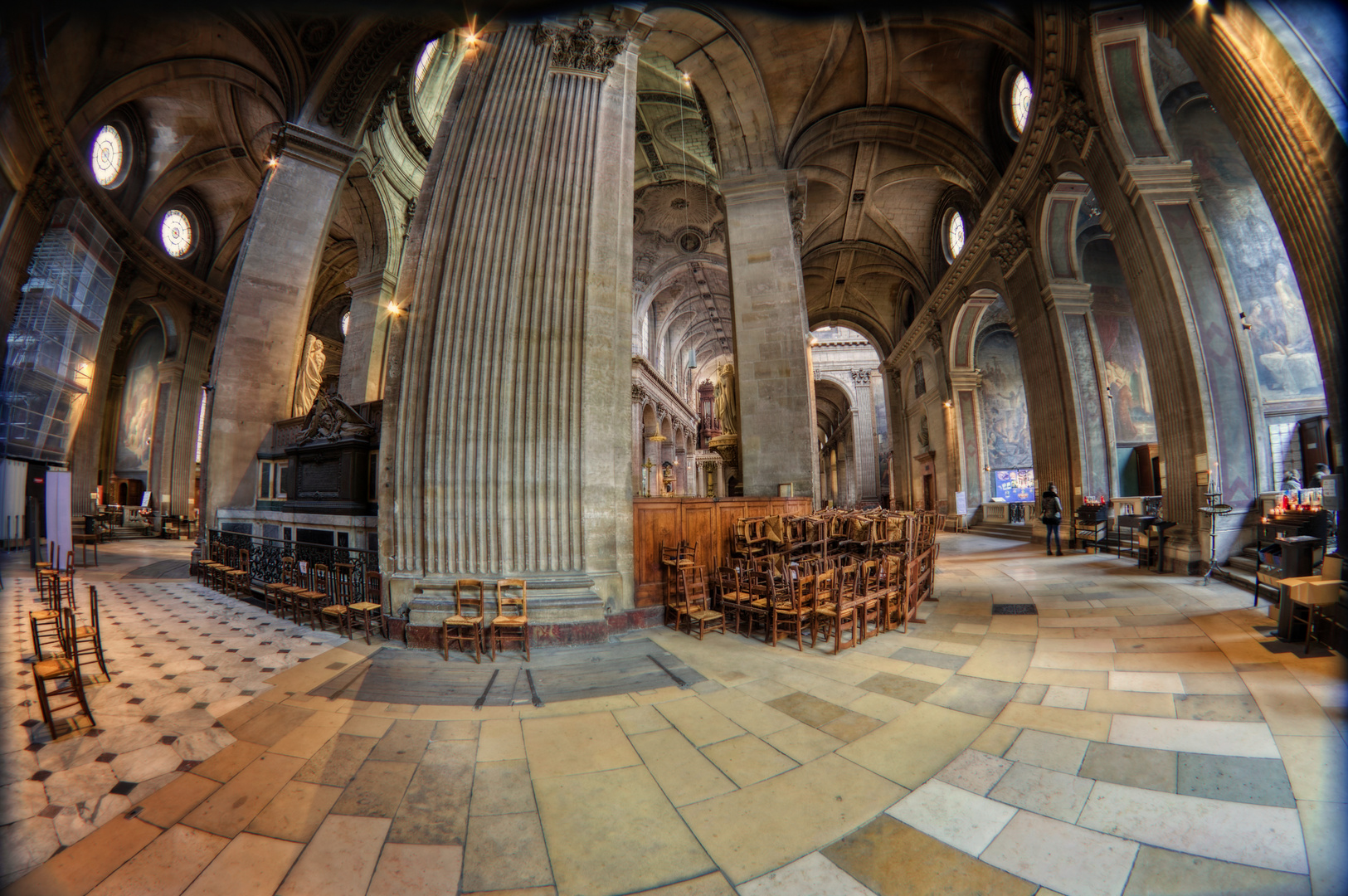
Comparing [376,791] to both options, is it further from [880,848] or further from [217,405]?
[217,405]

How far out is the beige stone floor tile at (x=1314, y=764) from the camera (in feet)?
11.5

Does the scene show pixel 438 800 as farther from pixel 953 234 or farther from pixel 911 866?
pixel 953 234

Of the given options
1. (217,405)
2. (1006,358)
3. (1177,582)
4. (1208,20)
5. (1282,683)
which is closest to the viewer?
(1282,683)

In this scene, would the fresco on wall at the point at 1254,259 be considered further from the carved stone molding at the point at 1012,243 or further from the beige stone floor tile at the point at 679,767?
the beige stone floor tile at the point at 679,767

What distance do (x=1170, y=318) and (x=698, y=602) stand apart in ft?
31.0

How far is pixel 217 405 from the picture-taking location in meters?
11.7

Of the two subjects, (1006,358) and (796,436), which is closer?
(796,436)

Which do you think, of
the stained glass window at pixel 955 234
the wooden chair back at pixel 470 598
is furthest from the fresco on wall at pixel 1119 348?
the wooden chair back at pixel 470 598

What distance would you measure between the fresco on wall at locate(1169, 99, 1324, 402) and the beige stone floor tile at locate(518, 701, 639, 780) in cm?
1499

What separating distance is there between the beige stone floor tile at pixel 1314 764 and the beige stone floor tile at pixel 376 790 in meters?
5.46

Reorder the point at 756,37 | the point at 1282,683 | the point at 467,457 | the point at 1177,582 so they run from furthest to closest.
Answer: the point at 756,37 → the point at 1177,582 → the point at 467,457 → the point at 1282,683

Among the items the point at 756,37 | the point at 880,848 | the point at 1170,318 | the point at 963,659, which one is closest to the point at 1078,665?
the point at 963,659

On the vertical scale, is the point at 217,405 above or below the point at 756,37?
below

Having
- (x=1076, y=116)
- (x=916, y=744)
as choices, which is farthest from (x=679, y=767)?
(x=1076, y=116)
